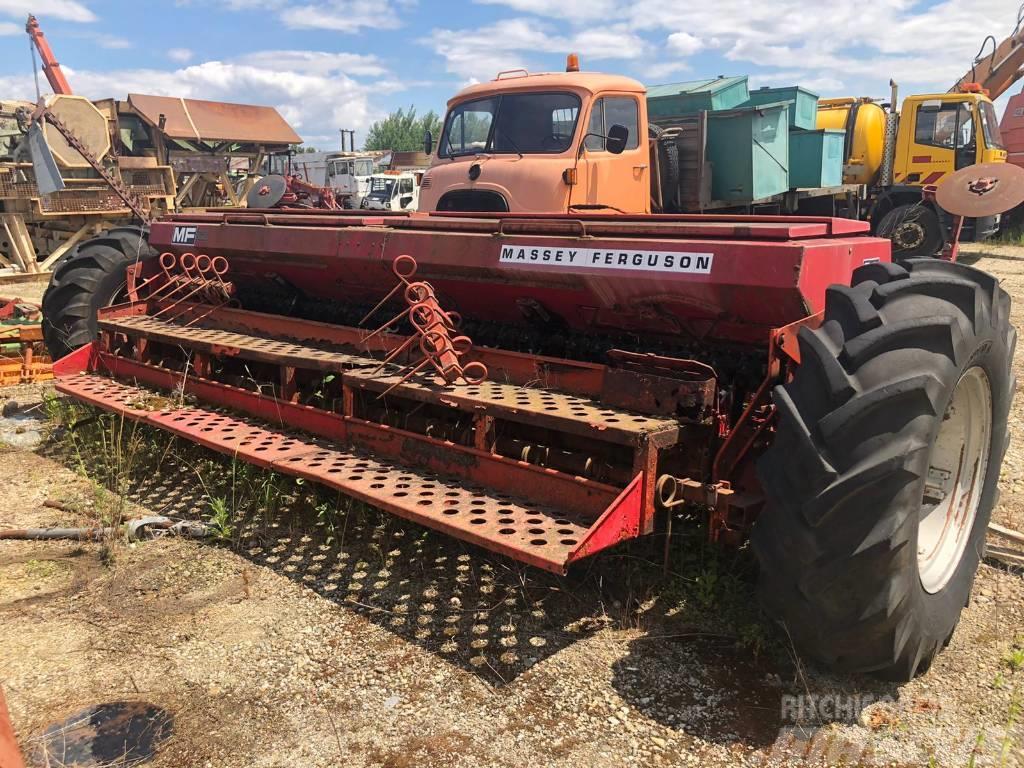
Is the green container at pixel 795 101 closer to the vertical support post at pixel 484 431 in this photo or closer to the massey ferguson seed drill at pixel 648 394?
the massey ferguson seed drill at pixel 648 394

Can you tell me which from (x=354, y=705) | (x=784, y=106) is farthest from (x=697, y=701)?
(x=784, y=106)

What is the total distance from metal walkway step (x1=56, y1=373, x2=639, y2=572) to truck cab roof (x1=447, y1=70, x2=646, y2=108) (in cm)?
287

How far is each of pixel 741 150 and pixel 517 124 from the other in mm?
3130

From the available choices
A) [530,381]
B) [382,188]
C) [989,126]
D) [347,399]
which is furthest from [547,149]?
[382,188]

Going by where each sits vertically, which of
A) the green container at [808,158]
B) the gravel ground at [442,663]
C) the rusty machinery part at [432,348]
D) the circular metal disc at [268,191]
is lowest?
the gravel ground at [442,663]

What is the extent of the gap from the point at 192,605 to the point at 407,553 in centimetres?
87

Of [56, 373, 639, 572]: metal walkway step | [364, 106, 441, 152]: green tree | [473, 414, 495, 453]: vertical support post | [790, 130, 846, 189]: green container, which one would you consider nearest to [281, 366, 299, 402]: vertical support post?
[56, 373, 639, 572]: metal walkway step

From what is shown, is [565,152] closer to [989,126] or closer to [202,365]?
[202,365]

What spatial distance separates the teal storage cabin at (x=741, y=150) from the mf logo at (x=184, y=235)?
15.8 ft

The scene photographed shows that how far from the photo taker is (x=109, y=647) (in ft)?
9.18

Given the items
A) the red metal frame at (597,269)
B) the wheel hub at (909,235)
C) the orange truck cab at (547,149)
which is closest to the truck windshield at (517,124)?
the orange truck cab at (547,149)

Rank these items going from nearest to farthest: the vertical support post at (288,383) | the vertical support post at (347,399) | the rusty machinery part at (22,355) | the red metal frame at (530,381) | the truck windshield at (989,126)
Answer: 1. the red metal frame at (530,381)
2. the vertical support post at (347,399)
3. the vertical support post at (288,383)
4. the rusty machinery part at (22,355)
5. the truck windshield at (989,126)

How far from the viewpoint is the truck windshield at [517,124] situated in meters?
5.19

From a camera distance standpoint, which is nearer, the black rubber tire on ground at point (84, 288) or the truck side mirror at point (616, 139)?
the truck side mirror at point (616, 139)
